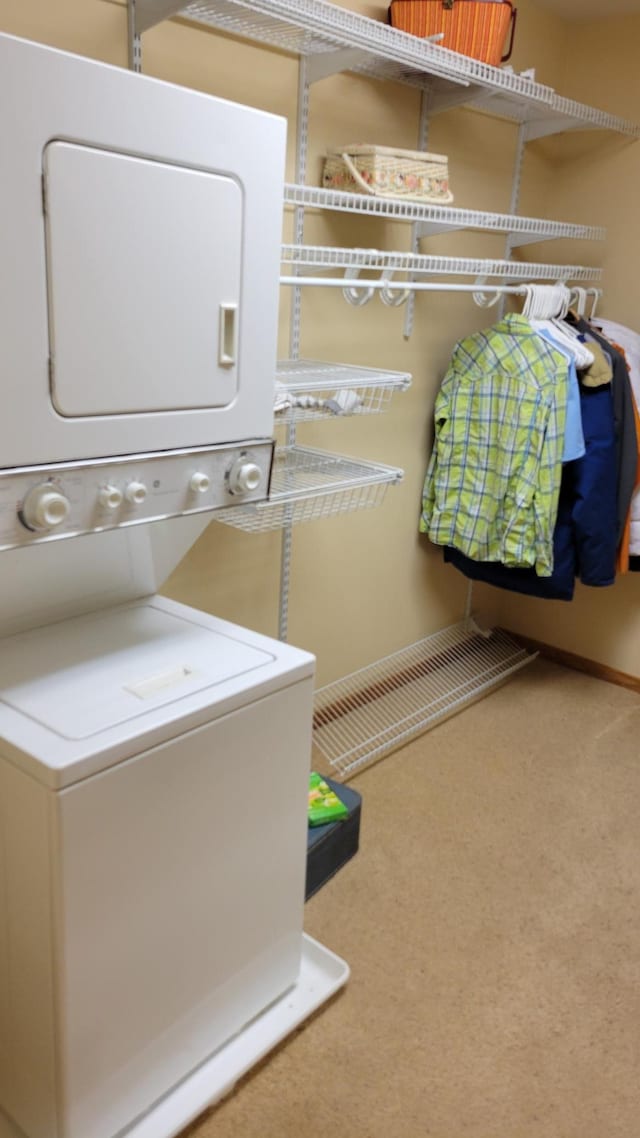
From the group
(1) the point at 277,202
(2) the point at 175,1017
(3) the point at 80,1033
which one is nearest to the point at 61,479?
(1) the point at 277,202

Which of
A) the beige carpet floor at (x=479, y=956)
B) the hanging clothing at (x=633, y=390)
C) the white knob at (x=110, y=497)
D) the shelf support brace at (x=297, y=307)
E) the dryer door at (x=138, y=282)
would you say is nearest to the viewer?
the dryer door at (x=138, y=282)

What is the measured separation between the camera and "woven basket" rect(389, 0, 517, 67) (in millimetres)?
2211

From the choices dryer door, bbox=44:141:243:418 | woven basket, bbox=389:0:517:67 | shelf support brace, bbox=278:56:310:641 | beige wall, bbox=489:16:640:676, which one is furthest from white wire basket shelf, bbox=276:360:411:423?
beige wall, bbox=489:16:640:676

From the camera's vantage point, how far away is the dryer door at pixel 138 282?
1.14m

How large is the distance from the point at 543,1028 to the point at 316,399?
149 centimetres

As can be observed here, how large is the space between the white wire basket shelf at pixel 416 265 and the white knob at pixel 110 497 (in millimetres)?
817

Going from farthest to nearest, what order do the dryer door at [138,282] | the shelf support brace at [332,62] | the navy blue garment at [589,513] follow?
the navy blue garment at [589,513]
the shelf support brace at [332,62]
the dryer door at [138,282]

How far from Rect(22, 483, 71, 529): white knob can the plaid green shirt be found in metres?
1.79

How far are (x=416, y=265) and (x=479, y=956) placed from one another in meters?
1.89

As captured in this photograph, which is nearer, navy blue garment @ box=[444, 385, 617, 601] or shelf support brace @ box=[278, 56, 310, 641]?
shelf support brace @ box=[278, 56, 310, 641]

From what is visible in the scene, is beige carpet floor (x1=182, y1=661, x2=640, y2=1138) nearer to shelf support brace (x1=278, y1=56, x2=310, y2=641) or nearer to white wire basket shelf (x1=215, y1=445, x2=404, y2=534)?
shelf support brace (x1=278, y1=56, x2=310, y2=641)

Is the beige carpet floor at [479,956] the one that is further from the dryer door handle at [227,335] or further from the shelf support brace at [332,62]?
the shelf support brace at [332,62]

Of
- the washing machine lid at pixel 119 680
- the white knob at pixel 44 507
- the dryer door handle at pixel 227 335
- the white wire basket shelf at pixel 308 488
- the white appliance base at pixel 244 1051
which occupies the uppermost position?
the dryer door handle at pixel 227 335

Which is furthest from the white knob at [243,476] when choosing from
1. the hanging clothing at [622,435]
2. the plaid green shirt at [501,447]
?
the hanging clothing at [622,435]
